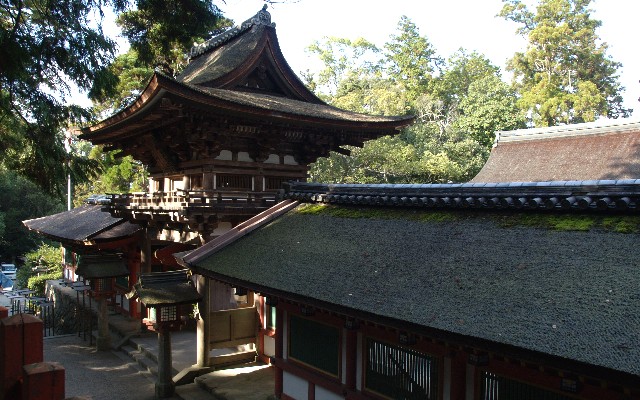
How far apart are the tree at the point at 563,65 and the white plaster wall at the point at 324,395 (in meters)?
A: 35.8

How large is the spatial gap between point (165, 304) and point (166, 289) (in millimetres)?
540

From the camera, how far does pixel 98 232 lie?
52.5 feet

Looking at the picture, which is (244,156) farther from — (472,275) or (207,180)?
(472,275)

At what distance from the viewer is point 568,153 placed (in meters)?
21.5

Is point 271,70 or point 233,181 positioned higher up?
point 271,70

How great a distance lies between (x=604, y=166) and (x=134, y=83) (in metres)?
22.1

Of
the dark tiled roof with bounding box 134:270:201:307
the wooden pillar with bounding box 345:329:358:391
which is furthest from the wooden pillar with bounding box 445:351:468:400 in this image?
the dark tiled roof with bounding box 134:270:201:307

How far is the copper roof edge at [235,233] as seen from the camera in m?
9.71

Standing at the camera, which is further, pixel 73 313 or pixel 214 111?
pixel 73 313

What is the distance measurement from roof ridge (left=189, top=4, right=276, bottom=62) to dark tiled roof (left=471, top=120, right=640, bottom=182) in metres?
13.4

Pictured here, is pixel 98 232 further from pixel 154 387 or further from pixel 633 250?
pixel 633 250

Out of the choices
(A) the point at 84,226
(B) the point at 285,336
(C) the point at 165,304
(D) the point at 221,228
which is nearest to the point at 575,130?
(D) the point at 221,228

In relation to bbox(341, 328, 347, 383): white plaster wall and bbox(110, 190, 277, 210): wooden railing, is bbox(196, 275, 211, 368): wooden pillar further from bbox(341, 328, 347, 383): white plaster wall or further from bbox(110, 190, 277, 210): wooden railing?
bbox(341, 328, 347, 383): white plaster wall

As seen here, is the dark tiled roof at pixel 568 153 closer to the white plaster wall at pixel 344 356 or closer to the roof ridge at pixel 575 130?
the roof ridge at pixel 575 130
